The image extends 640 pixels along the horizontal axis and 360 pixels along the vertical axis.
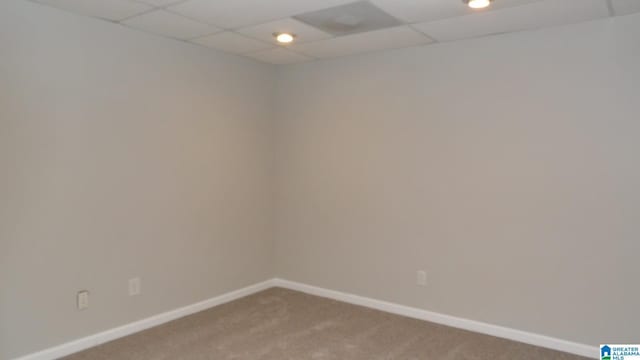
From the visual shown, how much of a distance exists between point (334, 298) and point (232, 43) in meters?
2.50

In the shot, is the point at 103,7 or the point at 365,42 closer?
the point at 103,7

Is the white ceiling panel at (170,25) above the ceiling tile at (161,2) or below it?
above

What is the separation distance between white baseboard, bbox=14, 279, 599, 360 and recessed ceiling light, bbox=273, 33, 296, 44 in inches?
92.1

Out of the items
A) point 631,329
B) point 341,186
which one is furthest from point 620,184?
point 341,186

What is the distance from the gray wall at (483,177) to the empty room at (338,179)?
0.05ft

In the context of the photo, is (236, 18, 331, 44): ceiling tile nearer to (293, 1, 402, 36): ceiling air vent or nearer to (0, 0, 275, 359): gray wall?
(293, 1, 402, 36): ceiling air vent

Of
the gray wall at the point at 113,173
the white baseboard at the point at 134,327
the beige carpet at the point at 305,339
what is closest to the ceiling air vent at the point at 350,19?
the gray wall at the point at 113,173

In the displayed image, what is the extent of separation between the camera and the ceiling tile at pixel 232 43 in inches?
138

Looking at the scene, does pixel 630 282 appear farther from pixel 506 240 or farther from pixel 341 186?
pixel 341 186

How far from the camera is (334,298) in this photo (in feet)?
14.0

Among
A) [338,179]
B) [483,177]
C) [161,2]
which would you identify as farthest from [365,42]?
[161,2]

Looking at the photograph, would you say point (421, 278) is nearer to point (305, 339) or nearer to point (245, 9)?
point (305, 339)

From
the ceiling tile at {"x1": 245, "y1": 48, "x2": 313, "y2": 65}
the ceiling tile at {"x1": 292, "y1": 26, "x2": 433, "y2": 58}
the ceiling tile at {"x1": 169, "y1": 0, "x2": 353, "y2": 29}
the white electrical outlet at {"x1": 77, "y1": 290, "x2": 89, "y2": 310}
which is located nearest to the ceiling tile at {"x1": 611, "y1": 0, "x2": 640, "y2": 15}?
the ceiling tile at {"x1": 292, "y1": 26, "x2": 433, "y2": 58}

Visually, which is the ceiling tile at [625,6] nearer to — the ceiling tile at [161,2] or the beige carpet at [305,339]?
the beige carpet at [305,339]
